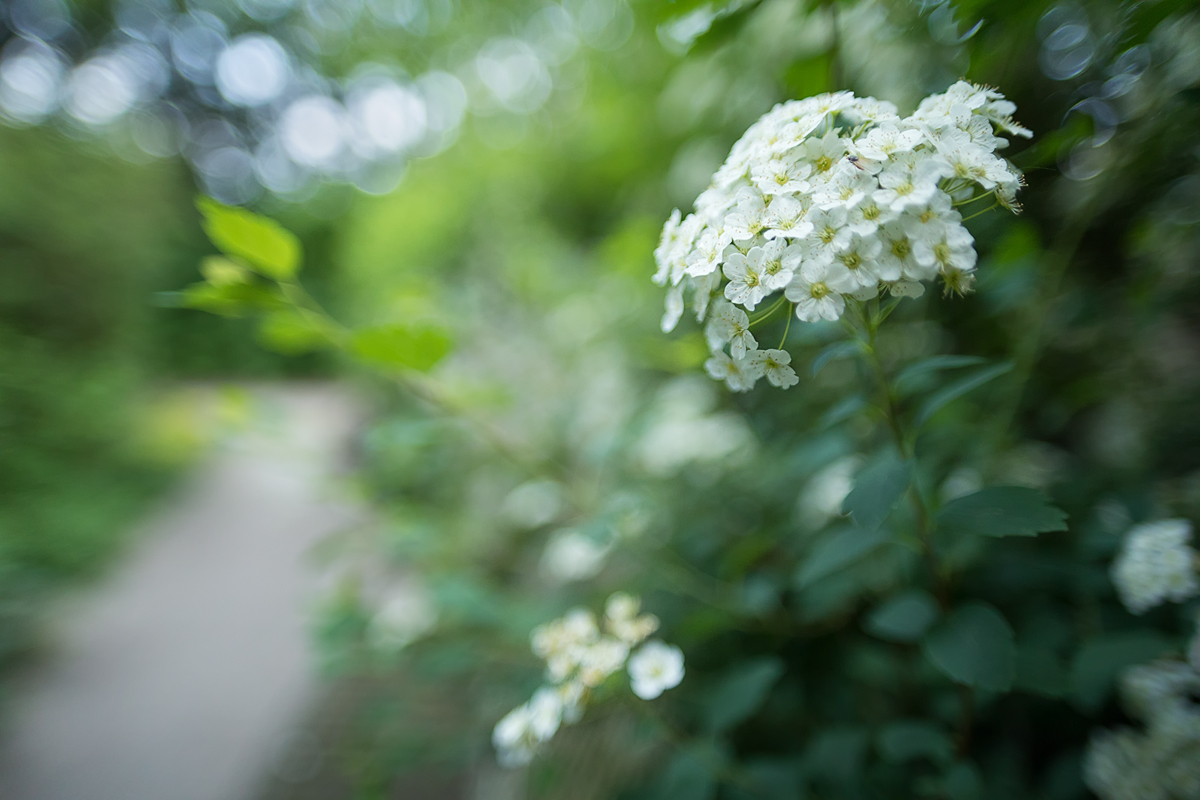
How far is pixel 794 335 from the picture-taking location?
682 millimetres

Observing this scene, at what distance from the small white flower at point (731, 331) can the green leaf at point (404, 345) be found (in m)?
0.44

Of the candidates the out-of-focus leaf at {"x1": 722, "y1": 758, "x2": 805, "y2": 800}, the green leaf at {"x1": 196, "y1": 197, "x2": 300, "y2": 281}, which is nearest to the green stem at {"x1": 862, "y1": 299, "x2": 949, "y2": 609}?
the out-of-focus leaf at {"x1": 722, "y1": 758, "x2": 805, "y2": 800}

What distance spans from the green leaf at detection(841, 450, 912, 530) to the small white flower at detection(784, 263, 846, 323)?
16cm

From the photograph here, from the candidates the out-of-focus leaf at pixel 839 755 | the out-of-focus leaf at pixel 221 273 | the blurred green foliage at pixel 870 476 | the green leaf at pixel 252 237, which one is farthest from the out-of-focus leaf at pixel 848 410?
the out-of-focus leaf at pixel 221 273

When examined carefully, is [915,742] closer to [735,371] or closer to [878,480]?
[878,480]

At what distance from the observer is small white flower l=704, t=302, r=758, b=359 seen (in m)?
0.44

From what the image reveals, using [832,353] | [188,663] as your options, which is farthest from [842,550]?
[188,663]

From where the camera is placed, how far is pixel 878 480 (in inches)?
18.1

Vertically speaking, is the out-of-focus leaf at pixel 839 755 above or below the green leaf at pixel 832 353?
below

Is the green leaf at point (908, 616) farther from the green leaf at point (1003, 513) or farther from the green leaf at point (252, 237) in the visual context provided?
the green leaf at point (252, 237)

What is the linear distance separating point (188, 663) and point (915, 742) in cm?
265

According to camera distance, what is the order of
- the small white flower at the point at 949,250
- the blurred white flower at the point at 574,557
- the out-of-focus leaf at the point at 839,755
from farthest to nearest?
the blurred white flower at the point at 574,557, the out-of-focus leaf at the point at 839,755, the small white flower at the point at 949,250

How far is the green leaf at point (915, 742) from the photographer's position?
2.12ft

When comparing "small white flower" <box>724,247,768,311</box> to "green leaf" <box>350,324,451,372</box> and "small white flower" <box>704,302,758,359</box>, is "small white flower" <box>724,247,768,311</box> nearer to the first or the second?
"small white flower" <box>704,302,758,359</box>
